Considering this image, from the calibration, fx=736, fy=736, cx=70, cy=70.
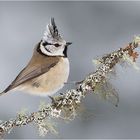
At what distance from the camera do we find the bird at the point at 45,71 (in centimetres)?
364

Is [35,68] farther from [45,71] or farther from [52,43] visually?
[52,43]

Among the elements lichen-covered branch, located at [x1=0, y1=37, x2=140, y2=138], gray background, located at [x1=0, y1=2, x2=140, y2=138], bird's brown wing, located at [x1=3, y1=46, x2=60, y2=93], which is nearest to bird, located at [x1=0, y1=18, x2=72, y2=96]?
bird's brown wing, located at [x1=3, y1=46, x2=60, y2=93]

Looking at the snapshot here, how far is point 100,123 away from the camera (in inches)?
372

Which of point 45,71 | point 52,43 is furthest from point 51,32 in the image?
point 45,71

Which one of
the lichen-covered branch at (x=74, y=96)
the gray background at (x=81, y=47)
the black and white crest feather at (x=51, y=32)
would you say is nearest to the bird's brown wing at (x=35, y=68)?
the black and white crest feather at (x=51, y=32)

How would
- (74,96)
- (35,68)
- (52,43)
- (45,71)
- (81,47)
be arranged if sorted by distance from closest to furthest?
(74,96), (52,43), (35,68), (45,71), (81,47)

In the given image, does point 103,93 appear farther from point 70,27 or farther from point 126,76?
point 70,27

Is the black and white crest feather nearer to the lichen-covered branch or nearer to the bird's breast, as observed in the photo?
the bird's breast

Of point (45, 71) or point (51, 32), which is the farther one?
point (45, 71)

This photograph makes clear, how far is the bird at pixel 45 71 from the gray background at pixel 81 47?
10.1 feet

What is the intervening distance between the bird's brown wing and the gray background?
3.10 meters

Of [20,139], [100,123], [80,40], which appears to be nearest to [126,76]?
[100,123]

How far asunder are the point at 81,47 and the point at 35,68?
6.83 meters

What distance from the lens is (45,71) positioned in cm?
390
